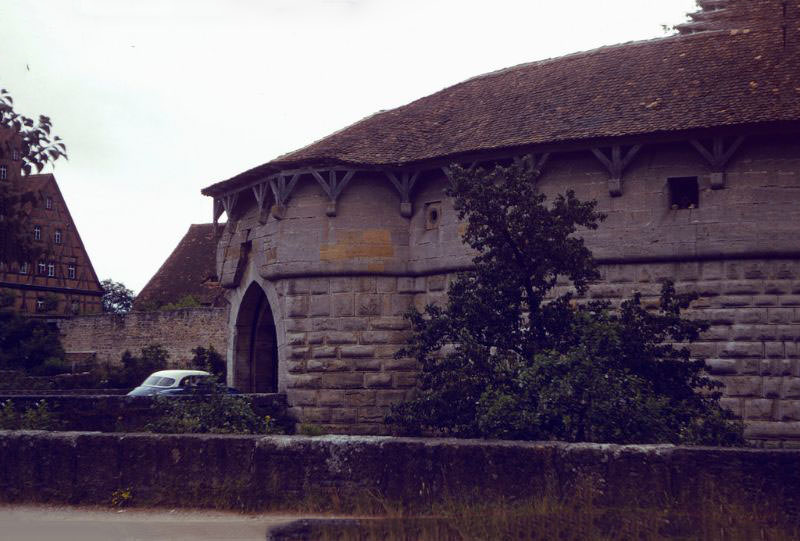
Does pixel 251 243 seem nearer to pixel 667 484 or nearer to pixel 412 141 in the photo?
pixel 412 141

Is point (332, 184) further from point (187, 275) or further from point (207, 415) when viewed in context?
point (187, 275)

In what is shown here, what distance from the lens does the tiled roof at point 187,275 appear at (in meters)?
40.0

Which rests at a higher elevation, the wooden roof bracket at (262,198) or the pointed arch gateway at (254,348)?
the wooden roof bracket at (262,198)

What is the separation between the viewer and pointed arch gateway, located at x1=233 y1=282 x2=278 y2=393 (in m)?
18.6

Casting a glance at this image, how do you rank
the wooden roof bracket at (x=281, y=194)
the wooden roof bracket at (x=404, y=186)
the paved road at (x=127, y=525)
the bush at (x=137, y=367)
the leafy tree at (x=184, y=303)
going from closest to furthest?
the paved road at (x=127, y=525)
the wooden roof bracket at (x=404, y=186)
the wooden roof bracket at (x=281, y=194)
the bush at (x=137, y=367)
the leafy tree at (x=184, y=303)

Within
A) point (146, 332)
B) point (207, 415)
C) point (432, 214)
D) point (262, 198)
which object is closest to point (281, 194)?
point (262, 198)

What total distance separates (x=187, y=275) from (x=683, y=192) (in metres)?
30.2

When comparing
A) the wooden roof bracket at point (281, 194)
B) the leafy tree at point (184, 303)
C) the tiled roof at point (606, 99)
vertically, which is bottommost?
the leafy tree at point (184, 303)

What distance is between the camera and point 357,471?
718 cm

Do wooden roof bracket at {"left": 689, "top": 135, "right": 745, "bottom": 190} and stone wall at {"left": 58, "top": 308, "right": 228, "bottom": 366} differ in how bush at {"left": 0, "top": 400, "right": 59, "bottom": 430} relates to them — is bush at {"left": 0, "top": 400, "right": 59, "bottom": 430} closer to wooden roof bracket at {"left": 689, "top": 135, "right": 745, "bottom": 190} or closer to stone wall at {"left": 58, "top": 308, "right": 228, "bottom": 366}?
wooden roof bracket at {"left": 689, "top": 135, "right": 745, "bottom": 190}

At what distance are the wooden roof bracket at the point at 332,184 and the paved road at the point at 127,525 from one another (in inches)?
329

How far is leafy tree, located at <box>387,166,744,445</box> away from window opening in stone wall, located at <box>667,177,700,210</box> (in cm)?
350

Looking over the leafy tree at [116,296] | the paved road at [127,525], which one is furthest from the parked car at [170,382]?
the leafy tree at [116,296]

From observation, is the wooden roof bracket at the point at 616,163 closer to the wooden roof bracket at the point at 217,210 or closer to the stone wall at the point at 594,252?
the stone wall at the point at 594,252
